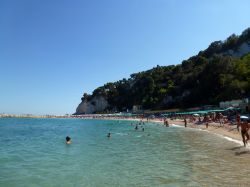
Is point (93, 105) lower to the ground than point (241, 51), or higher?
lower

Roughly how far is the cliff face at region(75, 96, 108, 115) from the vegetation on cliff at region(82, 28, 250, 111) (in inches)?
183

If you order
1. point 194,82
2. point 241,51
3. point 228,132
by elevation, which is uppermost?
point 241,51

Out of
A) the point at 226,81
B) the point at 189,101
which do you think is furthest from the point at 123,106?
the point at 226,81

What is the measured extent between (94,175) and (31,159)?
7020 mm

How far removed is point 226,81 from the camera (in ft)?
210

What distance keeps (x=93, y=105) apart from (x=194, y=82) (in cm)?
7675

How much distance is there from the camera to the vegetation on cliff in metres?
62.5

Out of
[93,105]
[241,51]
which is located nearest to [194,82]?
[241,51]

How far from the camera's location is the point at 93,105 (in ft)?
511

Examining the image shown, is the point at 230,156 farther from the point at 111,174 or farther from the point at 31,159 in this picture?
the point at 31,159

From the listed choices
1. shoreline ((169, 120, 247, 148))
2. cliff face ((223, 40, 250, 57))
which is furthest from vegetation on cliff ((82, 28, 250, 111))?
shoreline ((169, 120, 247, 148))

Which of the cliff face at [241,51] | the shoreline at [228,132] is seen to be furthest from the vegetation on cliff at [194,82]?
the shoreline at [228,132]

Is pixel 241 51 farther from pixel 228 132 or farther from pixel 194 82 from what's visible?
pixel 228 132

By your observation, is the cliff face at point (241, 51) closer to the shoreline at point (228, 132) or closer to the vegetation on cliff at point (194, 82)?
the vegetation on cliff at point (194, 82)
